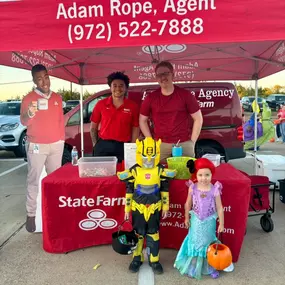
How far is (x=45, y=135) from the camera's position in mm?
3621

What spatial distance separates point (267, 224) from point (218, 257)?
140 centimetres

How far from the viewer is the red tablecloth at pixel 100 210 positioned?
2.98 m

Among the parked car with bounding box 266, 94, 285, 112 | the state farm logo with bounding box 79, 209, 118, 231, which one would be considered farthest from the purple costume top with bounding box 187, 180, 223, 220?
the parked car with bounding box 266, 94, 285, 112

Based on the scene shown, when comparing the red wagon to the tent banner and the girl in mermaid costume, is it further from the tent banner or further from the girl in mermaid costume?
the tent banner

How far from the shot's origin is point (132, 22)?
2.45 metres

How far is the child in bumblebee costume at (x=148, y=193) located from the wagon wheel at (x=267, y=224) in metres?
1.56

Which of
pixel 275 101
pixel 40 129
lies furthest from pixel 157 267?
pixel 275 101

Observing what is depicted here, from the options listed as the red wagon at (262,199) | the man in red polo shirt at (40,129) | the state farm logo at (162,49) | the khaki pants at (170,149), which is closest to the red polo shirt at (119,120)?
the khaki pants at (170,149)

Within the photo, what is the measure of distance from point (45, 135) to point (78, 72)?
9.37 feet

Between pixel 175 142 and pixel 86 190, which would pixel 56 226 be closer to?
pixel 86 190

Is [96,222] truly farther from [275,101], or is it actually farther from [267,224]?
[275,101]

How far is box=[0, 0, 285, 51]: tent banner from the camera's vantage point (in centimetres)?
238

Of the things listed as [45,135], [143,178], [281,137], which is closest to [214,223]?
[143,178]

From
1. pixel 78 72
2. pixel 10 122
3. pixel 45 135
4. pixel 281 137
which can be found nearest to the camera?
pixel 45 135
